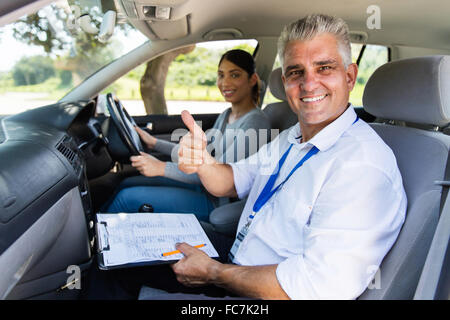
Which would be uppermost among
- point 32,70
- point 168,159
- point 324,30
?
point 324,30

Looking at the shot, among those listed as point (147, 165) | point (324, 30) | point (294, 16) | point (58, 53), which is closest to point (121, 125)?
point (147, 165)

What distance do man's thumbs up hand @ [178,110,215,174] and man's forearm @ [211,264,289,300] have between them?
17.2 inches

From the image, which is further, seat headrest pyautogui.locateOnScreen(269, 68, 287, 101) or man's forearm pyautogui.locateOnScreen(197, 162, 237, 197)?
seat headrest pyautogui.locateOnScreen(269, 68, 287, 101)

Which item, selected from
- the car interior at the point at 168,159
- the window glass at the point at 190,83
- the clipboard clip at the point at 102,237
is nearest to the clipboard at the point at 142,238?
the clipboard clip at the point at 102,237

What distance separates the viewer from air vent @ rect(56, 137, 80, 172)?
1.54m

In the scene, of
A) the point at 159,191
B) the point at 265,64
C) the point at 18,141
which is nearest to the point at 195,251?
the point at 18,141

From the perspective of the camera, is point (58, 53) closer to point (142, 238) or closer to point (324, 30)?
point (142, 238)

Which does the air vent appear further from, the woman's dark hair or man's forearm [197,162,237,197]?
the woman's dark hair

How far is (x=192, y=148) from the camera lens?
142 centimetres

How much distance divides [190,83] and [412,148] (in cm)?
213

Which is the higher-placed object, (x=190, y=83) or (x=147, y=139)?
(x=190, y=83)

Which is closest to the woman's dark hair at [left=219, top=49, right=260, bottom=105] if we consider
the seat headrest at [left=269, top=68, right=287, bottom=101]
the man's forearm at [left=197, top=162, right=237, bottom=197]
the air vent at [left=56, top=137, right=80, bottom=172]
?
the seat headrest at [left=269, top=68, right=287, bottom=101]

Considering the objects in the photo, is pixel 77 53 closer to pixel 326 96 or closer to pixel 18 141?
pixel 18 141
